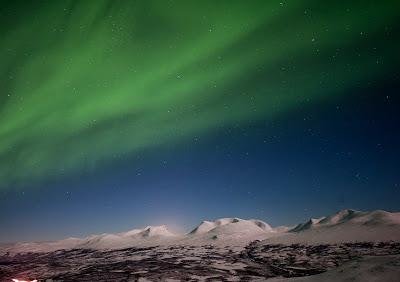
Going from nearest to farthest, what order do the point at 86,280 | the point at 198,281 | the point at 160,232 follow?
the point at 198,281
the point at 86,280
the point at 160,232

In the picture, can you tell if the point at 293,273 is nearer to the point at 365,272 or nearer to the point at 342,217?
the point at 365,272

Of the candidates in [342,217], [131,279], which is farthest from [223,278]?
[342,217]

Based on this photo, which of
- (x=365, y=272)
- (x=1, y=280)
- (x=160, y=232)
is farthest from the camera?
(x=160, y=232)

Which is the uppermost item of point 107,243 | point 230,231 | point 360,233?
point 230,231

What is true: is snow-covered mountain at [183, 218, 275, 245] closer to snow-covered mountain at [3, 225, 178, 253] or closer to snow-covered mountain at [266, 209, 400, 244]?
snow-covered mountain at [3, 225, 178, 253]

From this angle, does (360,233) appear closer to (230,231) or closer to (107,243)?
(230,231)

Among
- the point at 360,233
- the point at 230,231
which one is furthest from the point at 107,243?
the point at 360,233

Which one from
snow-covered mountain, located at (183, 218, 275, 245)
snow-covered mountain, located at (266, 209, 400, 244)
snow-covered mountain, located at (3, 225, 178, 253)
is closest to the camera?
snow-covered mountain, located at (266, 209, 400, 244)

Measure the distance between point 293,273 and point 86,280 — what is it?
2119cm

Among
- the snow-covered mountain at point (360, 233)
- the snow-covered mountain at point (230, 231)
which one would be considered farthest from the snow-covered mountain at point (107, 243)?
the snow-covered mountain at point (360, 233)

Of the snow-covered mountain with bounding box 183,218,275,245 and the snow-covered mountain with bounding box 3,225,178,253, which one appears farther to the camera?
the snow-covered mountain with bounding box 3,225,178,253

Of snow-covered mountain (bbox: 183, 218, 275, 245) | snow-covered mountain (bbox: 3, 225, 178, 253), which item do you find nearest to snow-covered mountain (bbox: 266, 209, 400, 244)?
snow-covered mountain (bbox: 183, 218, 275, 245)

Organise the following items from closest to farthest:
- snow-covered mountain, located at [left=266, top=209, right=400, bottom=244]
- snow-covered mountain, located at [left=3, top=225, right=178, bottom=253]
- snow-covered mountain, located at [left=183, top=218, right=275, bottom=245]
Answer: snow-covered mountain, located at [left=266, top=209, right=400, bottom=244] → snow-covered mountain, located at [left=183, top=218, right=275, bottom=245] → snow-covered mountain, located at [left=3, top=225, right=178, bottom=253]

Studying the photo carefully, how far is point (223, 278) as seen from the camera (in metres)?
30.6
